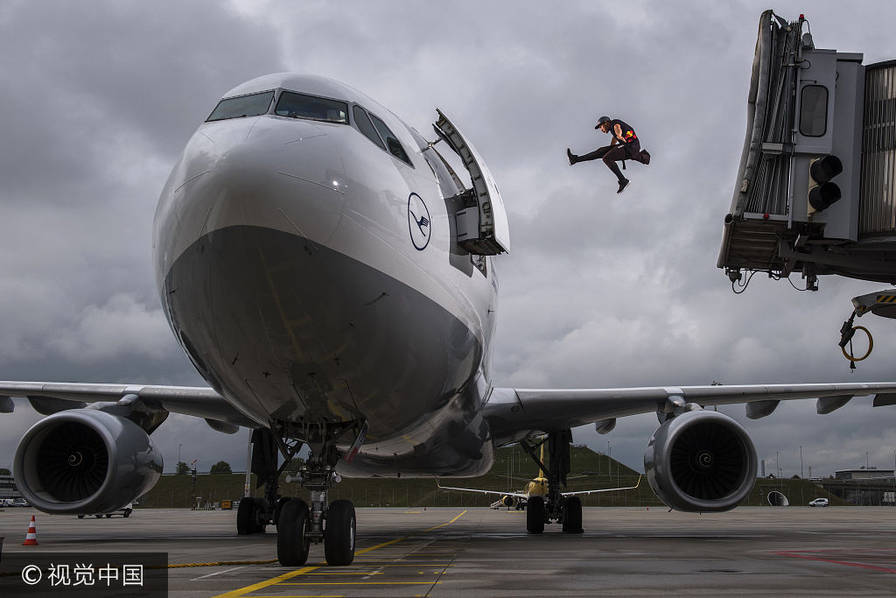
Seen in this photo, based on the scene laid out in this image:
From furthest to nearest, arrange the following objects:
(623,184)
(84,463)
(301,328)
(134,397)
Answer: (134,397) → (84,463) → (623,184) → (301,328)

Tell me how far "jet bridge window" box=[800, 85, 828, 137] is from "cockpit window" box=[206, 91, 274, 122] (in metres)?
4.98

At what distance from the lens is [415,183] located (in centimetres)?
749

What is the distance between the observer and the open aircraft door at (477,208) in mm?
8336

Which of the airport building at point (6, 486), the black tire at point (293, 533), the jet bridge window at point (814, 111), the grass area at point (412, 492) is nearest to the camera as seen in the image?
the black tire at point (293, 533)

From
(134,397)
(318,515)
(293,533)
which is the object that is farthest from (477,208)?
(134,397)

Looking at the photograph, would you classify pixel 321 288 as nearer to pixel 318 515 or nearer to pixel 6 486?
pixel 318 515

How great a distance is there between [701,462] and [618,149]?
206 inches

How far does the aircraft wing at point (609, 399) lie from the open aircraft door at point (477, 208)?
17.0 ft

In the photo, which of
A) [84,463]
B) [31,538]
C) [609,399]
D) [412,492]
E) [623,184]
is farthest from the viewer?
[412,492]

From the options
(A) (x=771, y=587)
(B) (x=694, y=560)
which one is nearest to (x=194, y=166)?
(A) (x=771, y=587)

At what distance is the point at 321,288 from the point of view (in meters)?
6.36

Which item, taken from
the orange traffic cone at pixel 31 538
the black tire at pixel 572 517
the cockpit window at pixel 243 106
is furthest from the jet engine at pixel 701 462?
the orange traffic cone at pixel 31 538

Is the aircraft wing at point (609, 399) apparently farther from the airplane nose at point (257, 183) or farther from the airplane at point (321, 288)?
the airplane nose at point (257, 183)

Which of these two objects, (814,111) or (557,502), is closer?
(814,111)
